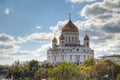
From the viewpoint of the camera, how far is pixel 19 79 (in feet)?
528

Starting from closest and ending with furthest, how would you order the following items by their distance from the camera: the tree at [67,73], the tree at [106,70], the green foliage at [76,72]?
the tree at [67,73] < the green foliage at [76,72] < the tree at [106,70]

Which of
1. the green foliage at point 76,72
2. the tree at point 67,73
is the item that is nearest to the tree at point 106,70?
the green foliage at point 76,72

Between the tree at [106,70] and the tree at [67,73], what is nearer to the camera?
the tree at [67,73]

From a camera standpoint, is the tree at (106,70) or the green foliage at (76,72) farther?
the tree at (106,70)

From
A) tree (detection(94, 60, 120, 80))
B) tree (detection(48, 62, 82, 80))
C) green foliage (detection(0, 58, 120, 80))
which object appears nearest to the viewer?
tree (detection(48, 62, 82, 80))

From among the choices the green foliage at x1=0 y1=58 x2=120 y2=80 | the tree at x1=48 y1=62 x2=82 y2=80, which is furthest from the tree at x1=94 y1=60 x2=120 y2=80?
the tree at x1=48 y1=62 x2=82 y2=80

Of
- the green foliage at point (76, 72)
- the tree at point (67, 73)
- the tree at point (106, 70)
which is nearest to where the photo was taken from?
the tree at point (67, 73)

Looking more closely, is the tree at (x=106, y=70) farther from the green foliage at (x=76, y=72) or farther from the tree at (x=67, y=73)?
the tree at (x=67, y=73)

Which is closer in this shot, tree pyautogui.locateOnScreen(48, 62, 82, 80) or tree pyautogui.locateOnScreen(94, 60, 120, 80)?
tree pyautogui.locateOnScreen(48, 62, 82, 80)

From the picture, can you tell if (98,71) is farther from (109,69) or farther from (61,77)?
(61,77)

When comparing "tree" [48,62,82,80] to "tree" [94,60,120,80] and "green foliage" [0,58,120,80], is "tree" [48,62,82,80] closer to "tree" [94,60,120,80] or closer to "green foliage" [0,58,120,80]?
"green foliage" [0,58,120,80]

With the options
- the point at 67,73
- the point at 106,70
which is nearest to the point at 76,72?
the point at 67,73

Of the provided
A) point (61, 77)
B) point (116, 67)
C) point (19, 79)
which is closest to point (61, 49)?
point (19, 79)

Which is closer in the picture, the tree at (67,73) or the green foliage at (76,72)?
the tree at (67,73)
